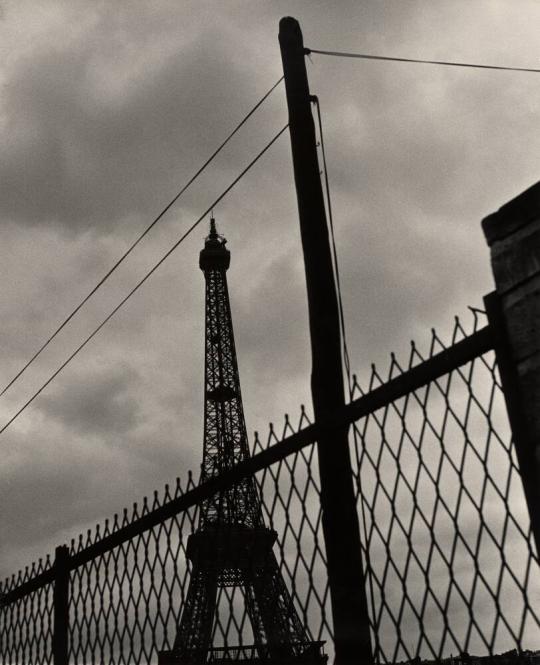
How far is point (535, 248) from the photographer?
3438 mm

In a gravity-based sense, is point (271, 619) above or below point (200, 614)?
below

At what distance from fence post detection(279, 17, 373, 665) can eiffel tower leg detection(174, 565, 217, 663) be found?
1270 mm

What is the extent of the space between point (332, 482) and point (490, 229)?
5.62 feet

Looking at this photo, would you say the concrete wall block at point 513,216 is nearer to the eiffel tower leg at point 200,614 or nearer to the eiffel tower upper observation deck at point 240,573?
the eiffel tower upper observation deck at point 240,573

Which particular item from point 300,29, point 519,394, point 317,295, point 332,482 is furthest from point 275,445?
point 300,29

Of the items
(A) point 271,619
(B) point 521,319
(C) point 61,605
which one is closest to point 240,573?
(A) point 271,619

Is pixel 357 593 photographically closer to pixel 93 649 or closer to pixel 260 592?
pixel 260 592

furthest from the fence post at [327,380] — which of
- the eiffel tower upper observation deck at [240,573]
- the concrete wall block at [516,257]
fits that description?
the concrete wall block at [516,257]

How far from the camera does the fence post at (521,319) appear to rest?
3.36 meters

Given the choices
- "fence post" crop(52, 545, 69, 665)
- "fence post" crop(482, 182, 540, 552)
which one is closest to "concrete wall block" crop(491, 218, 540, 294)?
"fence post" crop(482, 182, 540, 552)

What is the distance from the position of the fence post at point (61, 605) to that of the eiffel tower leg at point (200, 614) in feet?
3.37

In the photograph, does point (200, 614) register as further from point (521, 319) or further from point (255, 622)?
point (521, 319)

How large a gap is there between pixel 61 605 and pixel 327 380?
3.46 metres

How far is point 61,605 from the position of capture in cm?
Result: 658
